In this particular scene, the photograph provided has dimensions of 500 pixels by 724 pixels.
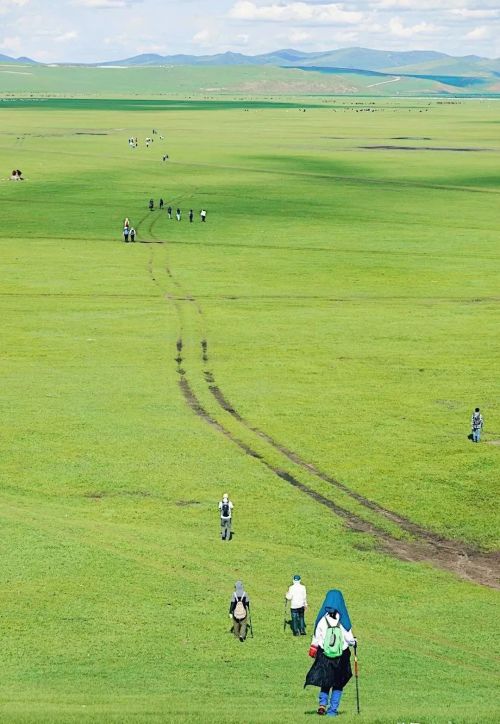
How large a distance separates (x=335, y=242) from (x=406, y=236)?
8.08 metres

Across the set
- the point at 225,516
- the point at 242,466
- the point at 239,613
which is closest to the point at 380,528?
the point at 225,516

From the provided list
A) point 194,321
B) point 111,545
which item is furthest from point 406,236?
point 111,545

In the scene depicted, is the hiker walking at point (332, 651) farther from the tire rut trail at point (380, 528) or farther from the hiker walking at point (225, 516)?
the hiker walking at point (225, 516)

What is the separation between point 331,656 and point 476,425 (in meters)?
29.3

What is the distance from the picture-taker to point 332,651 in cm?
2330

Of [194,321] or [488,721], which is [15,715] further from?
[194,321]

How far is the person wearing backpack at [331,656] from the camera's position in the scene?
23.2 metres

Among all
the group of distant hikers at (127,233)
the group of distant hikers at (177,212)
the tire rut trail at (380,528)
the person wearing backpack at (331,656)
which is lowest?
the tire rut trail at (380,528)

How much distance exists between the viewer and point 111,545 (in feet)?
124

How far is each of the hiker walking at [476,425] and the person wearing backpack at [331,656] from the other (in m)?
28.8

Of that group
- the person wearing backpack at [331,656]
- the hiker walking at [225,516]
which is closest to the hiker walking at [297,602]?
the person wearing backpack at [331,656]

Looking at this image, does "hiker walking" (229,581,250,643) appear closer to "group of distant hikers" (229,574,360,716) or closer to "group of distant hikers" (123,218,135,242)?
"group of distant hikers" (229,574,360,716)

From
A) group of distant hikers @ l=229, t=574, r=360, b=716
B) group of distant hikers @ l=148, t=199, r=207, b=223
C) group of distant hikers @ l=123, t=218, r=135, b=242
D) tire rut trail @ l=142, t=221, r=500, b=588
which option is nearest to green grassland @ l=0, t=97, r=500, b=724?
tire rut trail @ l=142, t=221, r=500, b=588

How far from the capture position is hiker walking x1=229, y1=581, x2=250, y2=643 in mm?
30219
